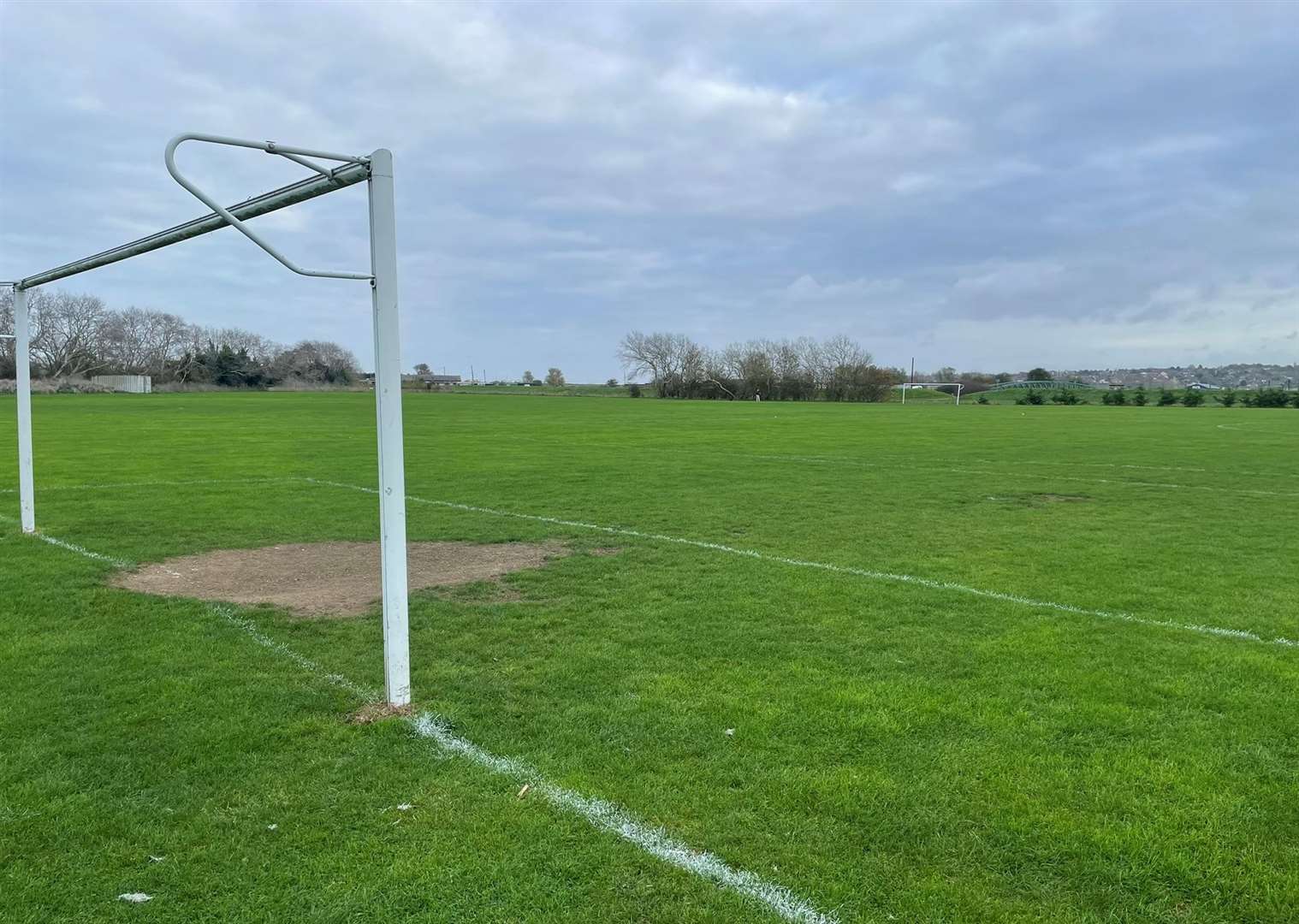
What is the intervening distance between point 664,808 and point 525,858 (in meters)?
0.64

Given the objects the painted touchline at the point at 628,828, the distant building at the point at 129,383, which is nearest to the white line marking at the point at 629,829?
the painted touchline at the point at 628,828

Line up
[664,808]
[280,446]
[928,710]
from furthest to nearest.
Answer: [280,446] < [928,710] < [664,808]

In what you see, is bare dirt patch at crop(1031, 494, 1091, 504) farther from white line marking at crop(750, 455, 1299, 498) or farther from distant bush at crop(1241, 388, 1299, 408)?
distant bush at crop(1241, 388, 1299, 408)

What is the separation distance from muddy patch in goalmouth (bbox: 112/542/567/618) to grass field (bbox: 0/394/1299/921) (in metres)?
0.36

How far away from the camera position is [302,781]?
152 inches

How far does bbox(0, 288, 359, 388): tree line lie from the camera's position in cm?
5688

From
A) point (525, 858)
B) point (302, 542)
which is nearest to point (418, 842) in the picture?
point (525, 858)

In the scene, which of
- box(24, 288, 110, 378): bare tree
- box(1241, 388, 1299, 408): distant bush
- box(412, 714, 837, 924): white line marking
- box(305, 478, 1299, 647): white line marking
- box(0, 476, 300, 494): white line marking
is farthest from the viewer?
box(1241, 388, 1299, 408): distant bush

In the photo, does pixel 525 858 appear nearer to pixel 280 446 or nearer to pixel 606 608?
pixel 606 608

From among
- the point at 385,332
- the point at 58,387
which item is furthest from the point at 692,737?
the point at 58,387

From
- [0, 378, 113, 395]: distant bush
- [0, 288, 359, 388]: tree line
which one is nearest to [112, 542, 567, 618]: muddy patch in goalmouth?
[0, 288, 359, 388]: tree line

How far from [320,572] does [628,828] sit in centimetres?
581

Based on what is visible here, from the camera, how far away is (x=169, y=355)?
337 feet

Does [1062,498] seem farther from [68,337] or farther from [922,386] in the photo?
[922,386]
